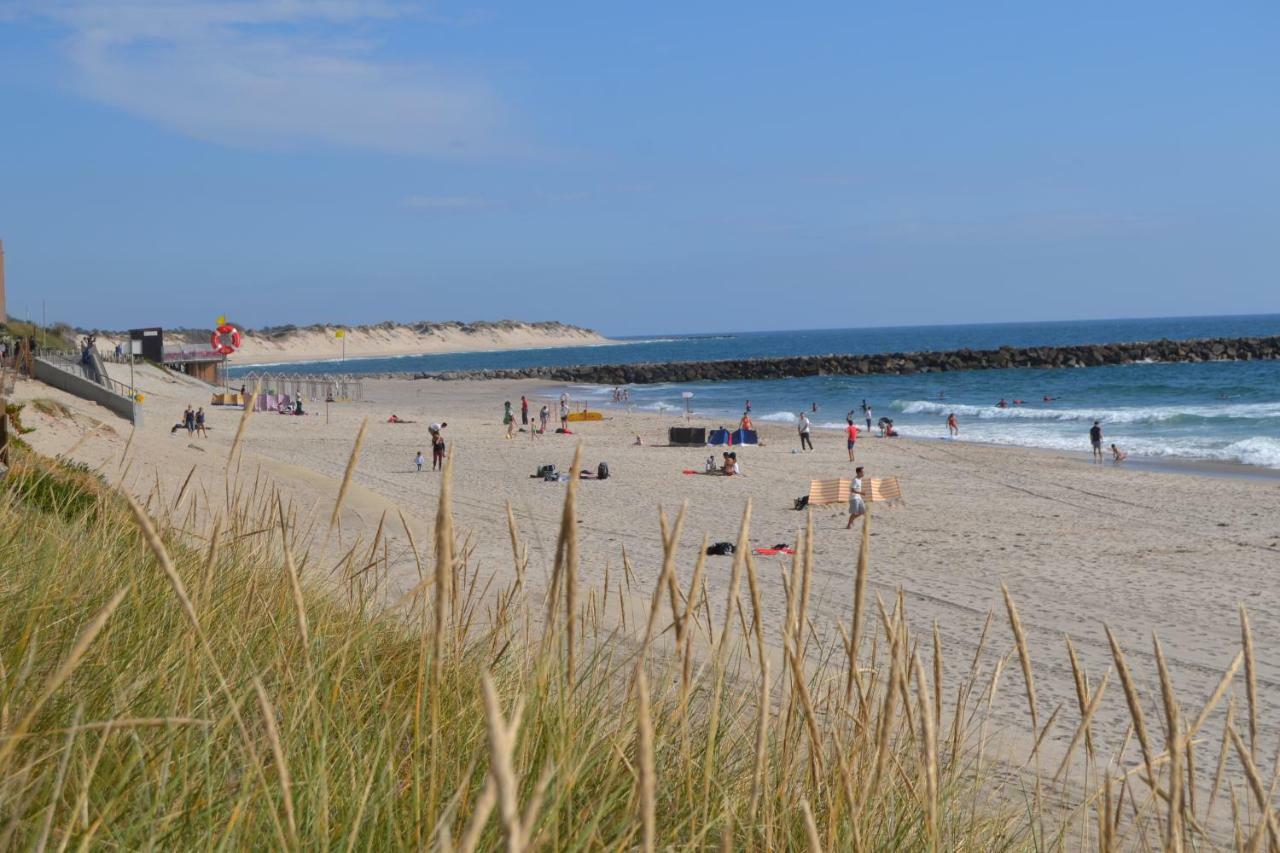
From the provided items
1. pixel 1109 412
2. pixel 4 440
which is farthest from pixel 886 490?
pixel 1109 412

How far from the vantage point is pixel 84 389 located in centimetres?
2484

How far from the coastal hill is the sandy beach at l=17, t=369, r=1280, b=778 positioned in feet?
277

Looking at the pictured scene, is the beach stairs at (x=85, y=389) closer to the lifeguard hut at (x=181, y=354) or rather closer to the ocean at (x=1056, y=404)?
the ocean at (x=1056, y=404)

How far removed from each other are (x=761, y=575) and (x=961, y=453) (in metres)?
16.6

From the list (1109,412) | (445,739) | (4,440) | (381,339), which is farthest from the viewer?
(381,339)

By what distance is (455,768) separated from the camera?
177 centimetres

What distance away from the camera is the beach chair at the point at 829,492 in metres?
17.7

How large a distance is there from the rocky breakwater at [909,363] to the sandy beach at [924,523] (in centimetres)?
4711

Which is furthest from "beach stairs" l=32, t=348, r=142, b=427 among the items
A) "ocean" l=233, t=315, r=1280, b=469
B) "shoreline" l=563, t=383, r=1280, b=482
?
"ocean" l=233, t=315, r=1280, b=469

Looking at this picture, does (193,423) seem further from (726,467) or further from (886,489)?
(886,489)

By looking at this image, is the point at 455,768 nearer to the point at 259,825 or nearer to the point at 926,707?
the point at 259,825

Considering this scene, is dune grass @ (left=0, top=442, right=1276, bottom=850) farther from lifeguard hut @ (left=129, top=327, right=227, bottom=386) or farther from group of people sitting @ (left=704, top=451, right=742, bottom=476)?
lifeguard hut @ (left=129, top=327, right=227, bottom=386)

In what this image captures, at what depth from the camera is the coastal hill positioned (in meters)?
124

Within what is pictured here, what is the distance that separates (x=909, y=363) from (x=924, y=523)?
64317 mm
